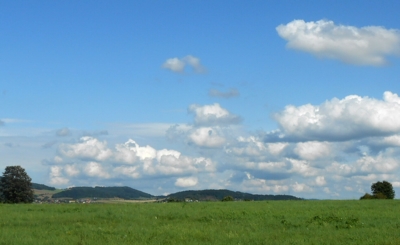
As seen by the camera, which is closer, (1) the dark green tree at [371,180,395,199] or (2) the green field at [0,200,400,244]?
(2) the green field at [0,200,400,244]

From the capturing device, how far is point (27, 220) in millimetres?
29922

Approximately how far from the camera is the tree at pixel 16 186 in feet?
297

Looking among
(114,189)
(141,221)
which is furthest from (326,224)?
(114,189)

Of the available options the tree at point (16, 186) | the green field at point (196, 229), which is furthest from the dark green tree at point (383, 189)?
the green field at point (196, 229)

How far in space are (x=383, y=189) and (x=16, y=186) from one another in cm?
6487

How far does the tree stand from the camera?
90.4 meters

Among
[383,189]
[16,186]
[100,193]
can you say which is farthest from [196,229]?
[100,193]

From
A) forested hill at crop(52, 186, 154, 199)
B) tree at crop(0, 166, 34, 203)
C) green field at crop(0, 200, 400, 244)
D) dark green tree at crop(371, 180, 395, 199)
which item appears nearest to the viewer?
green field at crop(0, 200, 400, 244)

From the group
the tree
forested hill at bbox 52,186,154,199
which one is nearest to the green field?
the tree

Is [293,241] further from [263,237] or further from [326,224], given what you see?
[326,224]

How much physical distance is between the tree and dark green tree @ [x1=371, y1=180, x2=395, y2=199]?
198 ft

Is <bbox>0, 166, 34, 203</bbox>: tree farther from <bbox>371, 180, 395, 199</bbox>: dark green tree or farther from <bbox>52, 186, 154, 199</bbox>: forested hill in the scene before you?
<bbox>52, 186, 154, 199</bbox>: forested hill

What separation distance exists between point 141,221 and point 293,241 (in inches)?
401

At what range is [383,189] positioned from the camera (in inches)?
4090
